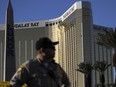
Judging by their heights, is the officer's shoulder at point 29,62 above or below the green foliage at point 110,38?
below

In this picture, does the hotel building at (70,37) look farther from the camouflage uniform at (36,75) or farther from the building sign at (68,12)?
the camouflage uniform at (36,75)

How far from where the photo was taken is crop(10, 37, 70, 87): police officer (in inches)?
189

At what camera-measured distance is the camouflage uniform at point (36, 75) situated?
4.80 meters

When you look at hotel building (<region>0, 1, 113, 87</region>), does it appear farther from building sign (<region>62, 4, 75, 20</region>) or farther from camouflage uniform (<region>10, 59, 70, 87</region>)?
camouflage uniform (<region>10, 59, 70, 87</region>)

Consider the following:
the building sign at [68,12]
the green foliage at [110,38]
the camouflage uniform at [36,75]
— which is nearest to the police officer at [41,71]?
the camouflage uniform at [36,75]

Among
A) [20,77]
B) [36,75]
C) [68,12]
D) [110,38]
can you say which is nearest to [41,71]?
[36,75]

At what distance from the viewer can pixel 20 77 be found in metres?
4.80

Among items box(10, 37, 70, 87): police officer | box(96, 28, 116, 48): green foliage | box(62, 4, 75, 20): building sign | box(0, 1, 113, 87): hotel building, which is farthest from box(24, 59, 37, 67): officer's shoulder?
box(62, 4, 75, 20): building sign

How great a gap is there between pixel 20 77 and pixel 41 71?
0.24 m

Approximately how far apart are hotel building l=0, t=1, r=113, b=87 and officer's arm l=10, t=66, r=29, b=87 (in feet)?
407

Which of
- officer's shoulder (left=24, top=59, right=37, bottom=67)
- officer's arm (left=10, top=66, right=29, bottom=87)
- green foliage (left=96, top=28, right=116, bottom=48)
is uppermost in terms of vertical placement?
green foliage (left=96, top=28, right=116, bottom=48)

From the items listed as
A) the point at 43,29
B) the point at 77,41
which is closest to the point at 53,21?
the point at 43,29

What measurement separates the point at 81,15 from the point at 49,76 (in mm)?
132565

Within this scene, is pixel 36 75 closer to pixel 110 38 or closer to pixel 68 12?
pixel 110 38
